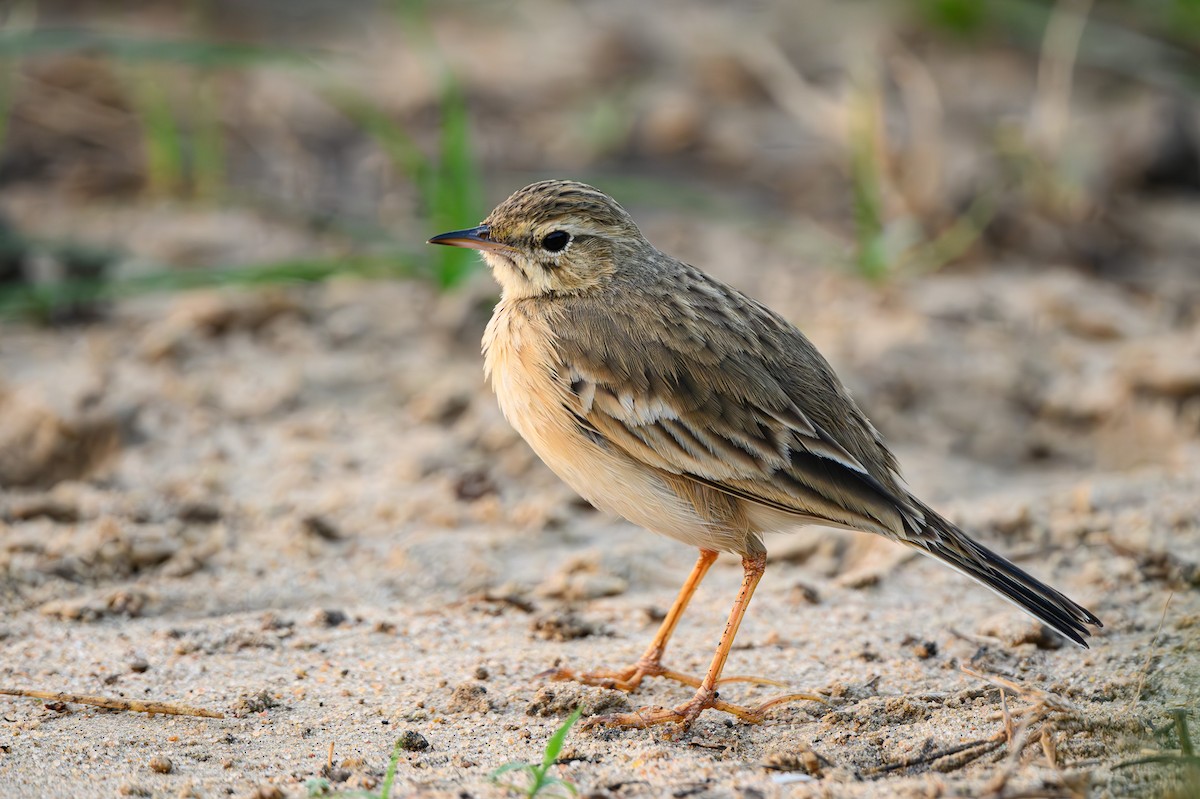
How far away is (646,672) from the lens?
4.50m

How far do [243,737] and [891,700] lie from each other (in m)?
1.92

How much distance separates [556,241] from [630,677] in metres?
1.50

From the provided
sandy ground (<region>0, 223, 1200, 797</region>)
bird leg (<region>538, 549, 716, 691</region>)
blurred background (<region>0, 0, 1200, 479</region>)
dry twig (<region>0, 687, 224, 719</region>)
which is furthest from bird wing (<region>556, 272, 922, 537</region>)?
blurred background (<region>0, 0, 1200, 479</region>)

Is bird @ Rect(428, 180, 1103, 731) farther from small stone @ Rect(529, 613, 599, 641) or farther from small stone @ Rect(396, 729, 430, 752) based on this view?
small stone @ Rect(396, 729, 430, 752)

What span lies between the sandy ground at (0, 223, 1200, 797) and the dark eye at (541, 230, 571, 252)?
1.33 meters

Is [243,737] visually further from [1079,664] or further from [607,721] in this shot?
[1079,664]

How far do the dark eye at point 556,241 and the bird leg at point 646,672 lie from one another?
1158 mm

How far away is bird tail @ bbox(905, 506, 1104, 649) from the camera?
3918mm

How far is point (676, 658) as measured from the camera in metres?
4.80

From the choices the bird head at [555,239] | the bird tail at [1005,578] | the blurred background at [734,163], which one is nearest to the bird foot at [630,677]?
the bird tail at [1005,578]

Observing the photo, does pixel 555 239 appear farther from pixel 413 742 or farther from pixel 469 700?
pixel 413 742

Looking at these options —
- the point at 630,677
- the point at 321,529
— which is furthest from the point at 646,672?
the point at 321,529

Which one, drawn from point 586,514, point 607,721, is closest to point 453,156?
point 586,514

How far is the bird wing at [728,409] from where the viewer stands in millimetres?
4215
